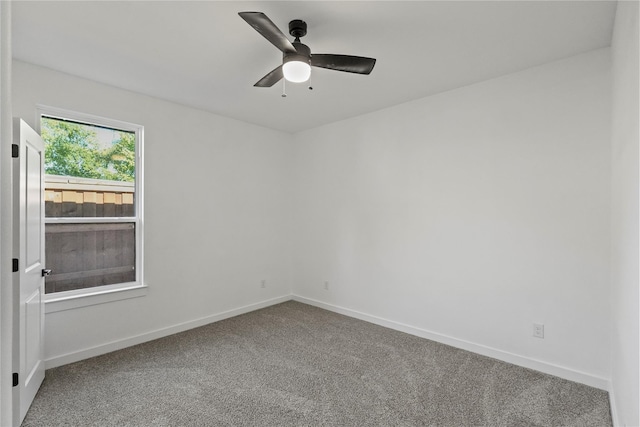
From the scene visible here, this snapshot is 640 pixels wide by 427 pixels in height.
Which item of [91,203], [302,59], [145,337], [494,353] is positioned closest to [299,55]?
[302,59]

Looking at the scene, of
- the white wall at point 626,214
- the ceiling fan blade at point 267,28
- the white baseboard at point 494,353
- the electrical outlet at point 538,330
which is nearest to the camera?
the white wall at point 626,214

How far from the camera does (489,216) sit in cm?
307

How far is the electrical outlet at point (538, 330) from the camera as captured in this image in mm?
2774

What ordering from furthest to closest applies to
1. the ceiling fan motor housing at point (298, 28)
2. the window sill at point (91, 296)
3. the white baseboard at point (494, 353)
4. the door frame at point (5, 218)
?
1. the window sill at point (91, 296)
2. the white baseboard at point (494, 353)
3. the ceiling fan motor housing at point (298, 28)
4. the door frame at point (5, 218)

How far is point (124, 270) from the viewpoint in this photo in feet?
11.3

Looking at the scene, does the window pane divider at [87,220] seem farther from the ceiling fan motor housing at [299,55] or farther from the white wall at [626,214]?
the white wall at [626,214]

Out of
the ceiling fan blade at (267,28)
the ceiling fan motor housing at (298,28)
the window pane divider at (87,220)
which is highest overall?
the ceiling fan motor housing at (298,28)

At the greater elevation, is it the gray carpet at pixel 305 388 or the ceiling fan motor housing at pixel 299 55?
the ceiling fan motor housing at pixel 299 55

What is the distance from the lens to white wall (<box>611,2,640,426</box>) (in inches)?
57.5

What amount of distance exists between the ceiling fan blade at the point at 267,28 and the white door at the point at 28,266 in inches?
66.3

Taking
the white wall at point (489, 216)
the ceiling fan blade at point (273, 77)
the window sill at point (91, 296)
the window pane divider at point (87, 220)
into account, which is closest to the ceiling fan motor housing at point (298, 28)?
the ceiling fan blade at point (273, 77)

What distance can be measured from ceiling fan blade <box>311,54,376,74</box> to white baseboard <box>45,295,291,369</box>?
10.3 feet

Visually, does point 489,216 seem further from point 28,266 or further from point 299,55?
point 28,266

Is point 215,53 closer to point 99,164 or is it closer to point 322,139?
point 99,164
